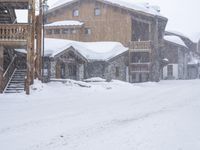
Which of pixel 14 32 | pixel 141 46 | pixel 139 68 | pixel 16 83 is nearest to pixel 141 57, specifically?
pixel 139 68

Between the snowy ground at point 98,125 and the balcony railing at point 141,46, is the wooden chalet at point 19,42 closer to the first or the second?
the snowy ground at point 98,125

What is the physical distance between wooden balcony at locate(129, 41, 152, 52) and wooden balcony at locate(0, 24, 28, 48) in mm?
19042

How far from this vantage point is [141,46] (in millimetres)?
39906

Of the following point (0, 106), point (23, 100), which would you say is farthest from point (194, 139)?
point (23, 100)

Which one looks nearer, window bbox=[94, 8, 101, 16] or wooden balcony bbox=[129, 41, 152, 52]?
wooden balcony bbox=[129, 41, 152, 52]

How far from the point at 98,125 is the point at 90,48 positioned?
26.1m

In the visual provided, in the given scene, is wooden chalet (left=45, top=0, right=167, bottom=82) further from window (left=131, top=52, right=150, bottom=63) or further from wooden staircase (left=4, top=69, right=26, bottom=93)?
wooden staircase (left=4, top=69, right=26, bottom=93)

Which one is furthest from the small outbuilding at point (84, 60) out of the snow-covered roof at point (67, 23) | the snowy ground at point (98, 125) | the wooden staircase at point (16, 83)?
the snowy ground at point (98, 125)

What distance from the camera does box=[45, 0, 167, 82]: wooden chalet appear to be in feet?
133

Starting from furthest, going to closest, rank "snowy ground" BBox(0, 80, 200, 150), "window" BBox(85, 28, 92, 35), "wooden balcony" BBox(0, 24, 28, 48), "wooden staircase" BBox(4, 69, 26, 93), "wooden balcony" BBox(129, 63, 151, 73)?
"window" BBox(85, 28, 92, 35)
"wooden balcony" BBox(129, 63, 151, 73)
"wooden staircase" BBox(4, 69, 26, 93)
"wooden balcony" BBox(0, 24, 28, 48)
"snowy ground" BBox(0, 80, 200, 150)

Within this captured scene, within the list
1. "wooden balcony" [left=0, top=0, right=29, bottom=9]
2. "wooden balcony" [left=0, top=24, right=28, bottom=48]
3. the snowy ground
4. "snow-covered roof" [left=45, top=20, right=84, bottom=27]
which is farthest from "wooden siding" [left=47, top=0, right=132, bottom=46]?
the snowy ground

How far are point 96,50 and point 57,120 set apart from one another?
24640 mm

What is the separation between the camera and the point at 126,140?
9.88 metres

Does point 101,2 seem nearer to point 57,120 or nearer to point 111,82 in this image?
point 111,82
